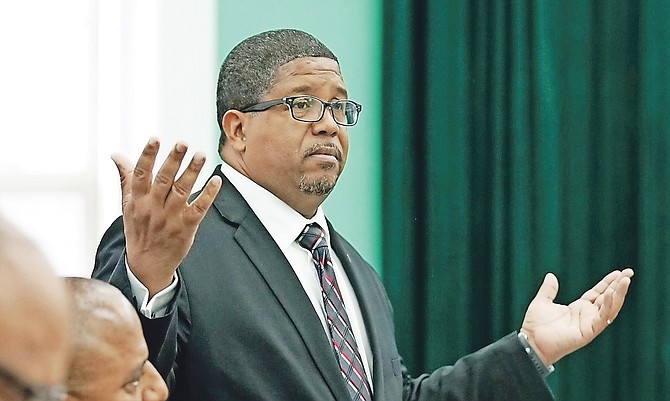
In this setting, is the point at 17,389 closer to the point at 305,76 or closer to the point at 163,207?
the point at 163,207

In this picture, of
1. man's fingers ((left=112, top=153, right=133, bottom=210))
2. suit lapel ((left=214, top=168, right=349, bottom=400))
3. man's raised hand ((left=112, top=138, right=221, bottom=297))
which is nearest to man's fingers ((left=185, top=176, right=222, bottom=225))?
man's raised hand ((left=112, top=138, right=221, bottom=297))

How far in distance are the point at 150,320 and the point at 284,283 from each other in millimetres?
440

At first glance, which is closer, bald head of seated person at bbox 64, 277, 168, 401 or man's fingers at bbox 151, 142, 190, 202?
bald head of seated person at bbox 64, 277, 168, 401

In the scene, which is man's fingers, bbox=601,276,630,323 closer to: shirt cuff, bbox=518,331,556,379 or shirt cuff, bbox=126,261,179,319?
shirt cuff, bbox=518,331,556,379

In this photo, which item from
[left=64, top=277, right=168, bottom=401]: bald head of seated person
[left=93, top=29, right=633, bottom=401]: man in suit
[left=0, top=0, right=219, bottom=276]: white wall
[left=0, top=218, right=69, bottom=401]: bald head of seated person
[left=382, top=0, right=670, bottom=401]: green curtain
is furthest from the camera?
[left=382, top=0, right=670, bottom=401]: green curtain

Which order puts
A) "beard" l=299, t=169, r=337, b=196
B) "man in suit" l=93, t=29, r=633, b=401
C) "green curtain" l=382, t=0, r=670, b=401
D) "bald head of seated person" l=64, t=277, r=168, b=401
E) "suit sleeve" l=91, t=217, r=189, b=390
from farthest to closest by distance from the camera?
"green curtain" l=382, t=0, r=670, b=401, "beard" l=299, t=169, r=337, b=196, "man in suit" l=93, t=29, r=633, b=401, "suit sleeve" l=91, t=217, r=189, b=390, "bald head of seated person" l=64, t=277, r=168, b=401

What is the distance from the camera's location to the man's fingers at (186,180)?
141 centimetres

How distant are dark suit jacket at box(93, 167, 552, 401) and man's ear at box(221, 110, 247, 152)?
129mm

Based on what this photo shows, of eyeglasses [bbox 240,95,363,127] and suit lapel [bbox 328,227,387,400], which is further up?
eyeglasses [bbox 240,95,363,127]

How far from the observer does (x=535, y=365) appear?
216cm

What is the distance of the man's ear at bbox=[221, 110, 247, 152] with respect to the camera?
214cm

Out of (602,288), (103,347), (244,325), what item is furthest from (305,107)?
(103,347)

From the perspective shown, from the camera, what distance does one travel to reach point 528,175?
9.53 feet

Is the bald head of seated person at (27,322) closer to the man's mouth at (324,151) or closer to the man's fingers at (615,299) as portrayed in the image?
the man's mouth at (324,151)
